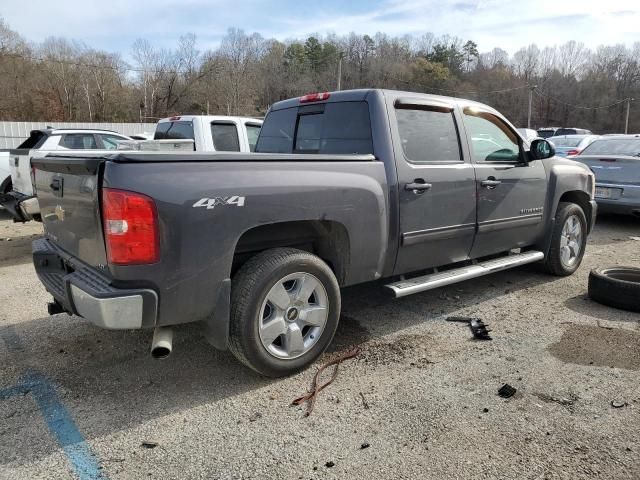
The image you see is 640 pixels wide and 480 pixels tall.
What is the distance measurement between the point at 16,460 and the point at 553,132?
1471 inches

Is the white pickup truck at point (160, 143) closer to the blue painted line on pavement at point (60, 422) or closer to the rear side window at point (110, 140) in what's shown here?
the rear side window at point (110, 140)

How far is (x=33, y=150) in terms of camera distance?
8250 millimetres

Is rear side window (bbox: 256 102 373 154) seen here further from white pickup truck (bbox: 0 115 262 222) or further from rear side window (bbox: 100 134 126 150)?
rear side window (bbox: 100 134 126 150)

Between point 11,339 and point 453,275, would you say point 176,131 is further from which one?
point 453,275

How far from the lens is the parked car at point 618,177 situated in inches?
333

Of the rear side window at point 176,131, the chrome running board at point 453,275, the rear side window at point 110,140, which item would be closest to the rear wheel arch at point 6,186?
the rear side window at point 110,140

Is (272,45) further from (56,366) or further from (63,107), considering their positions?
(56,366)

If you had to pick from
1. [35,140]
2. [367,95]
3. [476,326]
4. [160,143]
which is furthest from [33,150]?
[476,326]

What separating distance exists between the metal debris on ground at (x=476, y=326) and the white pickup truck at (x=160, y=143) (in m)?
4.18

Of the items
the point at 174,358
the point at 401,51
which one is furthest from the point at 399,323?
the point at 401,51

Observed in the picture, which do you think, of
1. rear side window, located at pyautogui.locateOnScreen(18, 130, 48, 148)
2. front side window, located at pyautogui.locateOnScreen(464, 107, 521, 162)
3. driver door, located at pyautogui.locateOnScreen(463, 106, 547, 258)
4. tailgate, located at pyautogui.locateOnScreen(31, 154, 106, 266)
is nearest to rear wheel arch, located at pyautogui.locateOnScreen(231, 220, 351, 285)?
tailgate, located at pyautogui.locateOnScreen(31, 154, 106, 266)

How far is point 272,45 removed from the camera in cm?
7206

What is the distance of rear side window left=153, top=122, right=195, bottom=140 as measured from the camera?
8531 mm

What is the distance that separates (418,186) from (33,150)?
278 inches
